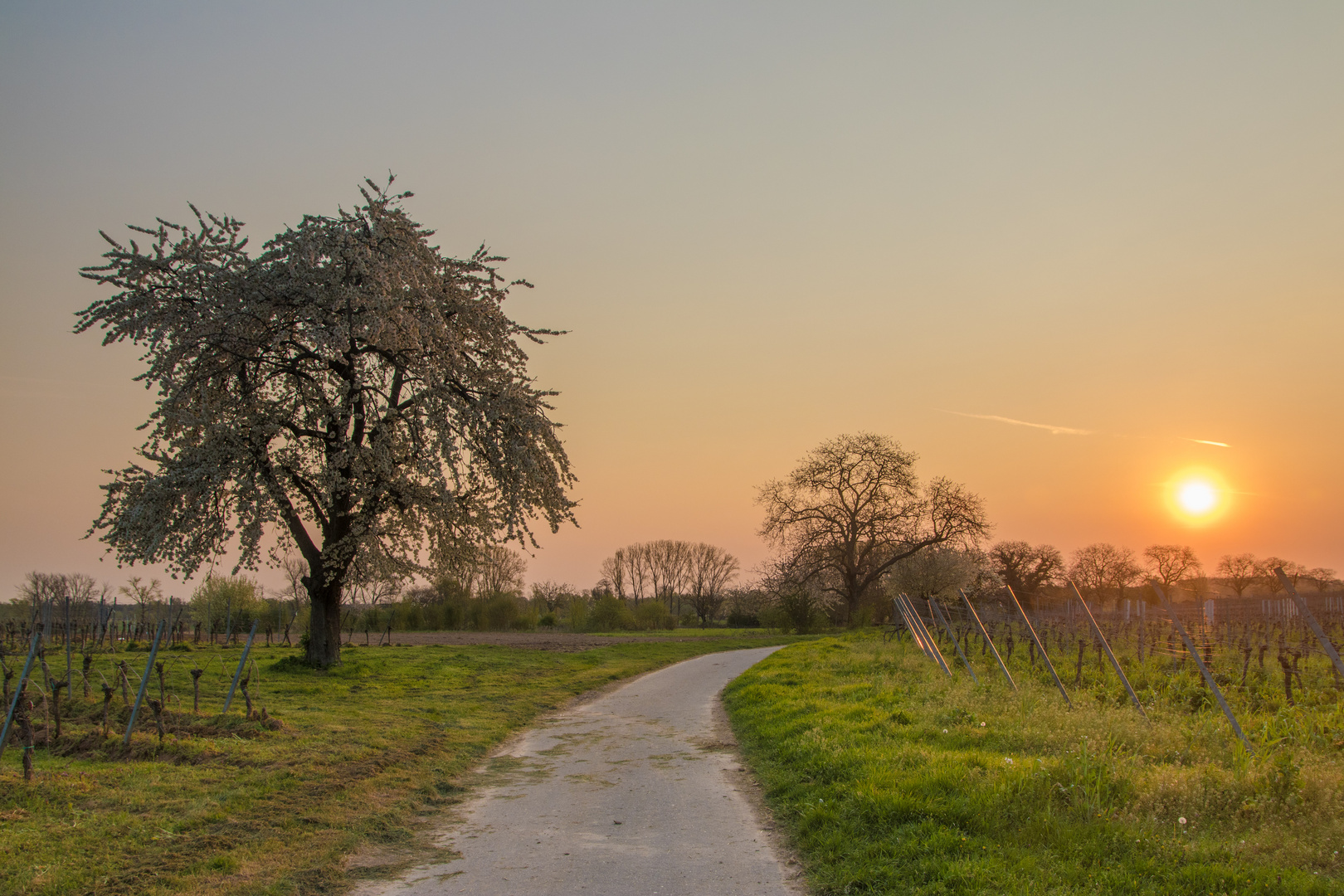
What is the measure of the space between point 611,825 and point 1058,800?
12.6 feet

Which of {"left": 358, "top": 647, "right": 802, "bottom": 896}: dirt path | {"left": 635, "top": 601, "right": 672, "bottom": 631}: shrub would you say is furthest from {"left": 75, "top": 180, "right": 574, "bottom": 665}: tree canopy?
{"left": 635, "top": 601, "right": 672, "bottom": 631}: shrub

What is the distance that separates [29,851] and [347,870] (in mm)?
2505

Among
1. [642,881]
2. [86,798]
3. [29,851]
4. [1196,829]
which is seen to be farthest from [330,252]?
[1196,829]

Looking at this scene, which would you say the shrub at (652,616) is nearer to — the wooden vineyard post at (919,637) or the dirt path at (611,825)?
the wooden vineyard post at (919,637)

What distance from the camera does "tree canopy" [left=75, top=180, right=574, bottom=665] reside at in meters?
18.0

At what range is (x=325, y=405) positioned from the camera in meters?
19.3

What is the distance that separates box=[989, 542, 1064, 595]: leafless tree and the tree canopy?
62602 mm

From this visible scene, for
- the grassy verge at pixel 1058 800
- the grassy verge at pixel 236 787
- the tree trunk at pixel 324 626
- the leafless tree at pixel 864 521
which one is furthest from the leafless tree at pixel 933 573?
the grassy verge at pixel 1058 800

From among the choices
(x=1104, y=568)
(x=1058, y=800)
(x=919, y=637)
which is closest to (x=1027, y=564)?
(x=1104, y=568)

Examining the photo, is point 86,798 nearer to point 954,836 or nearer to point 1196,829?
point 954,836

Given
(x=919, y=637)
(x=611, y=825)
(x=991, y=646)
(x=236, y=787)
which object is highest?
(x=991, y=646)

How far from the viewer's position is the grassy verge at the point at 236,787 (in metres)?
6.04

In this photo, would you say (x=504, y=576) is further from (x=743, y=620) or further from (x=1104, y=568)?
(x=1104, y=568)

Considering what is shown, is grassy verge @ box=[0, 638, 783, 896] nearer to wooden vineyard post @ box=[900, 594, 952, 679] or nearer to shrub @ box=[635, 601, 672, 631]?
wooden vineyard post @ box=[900, 594, 952, 679]
